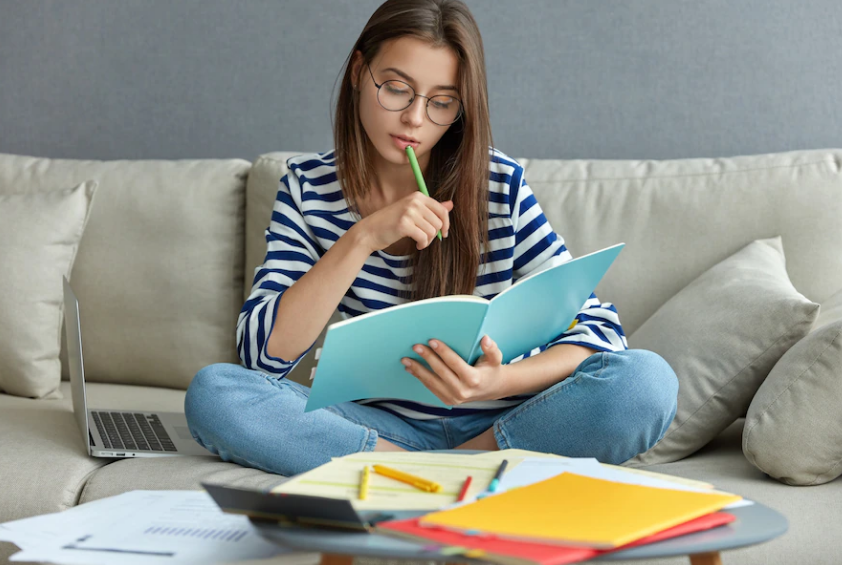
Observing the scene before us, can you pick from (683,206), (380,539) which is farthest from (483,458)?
(683,206)

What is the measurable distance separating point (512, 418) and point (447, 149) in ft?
1.50

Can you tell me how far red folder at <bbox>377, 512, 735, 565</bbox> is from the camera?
0.55 metres

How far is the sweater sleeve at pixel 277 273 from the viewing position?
118 centimetres

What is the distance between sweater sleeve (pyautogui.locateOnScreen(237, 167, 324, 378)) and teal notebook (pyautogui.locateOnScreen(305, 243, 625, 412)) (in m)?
0.22

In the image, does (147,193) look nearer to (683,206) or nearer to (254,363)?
(254,363)

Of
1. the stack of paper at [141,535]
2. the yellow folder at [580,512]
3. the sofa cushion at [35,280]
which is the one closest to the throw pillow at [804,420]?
the yellow folder at [580,512]

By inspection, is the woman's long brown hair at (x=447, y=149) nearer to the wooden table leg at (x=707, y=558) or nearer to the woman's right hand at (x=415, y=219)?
the woman's right hand at (x=415, y=219)

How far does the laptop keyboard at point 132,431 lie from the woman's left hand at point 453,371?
0.52 metres

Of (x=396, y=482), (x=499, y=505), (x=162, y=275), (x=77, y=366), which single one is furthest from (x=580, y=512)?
(x=162, y=275)

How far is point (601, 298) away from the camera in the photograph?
1562 mm

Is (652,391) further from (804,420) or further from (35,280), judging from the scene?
(35,280)

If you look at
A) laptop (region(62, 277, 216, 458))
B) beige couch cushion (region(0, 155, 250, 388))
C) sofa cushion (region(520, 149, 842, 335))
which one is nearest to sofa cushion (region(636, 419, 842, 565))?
sofa cushion (region(520, 149, 842, 335))

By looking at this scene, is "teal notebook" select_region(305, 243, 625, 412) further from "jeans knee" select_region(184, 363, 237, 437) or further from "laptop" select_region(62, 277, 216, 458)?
"laptop" select_region(62, 277, 216, 458)

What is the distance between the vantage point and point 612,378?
3.52ft
